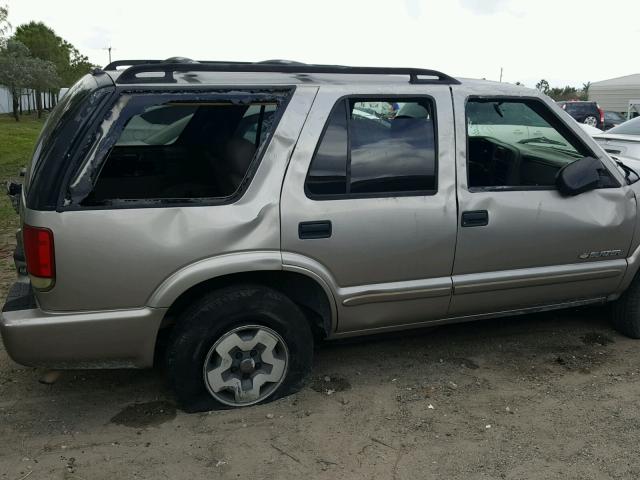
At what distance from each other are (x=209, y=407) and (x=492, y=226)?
1872mm

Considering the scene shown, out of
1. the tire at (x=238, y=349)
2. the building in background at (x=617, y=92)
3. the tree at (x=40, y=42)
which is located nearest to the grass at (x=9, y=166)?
the tire at (x=238, y=349)

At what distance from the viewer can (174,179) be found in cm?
409

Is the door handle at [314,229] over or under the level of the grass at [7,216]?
over

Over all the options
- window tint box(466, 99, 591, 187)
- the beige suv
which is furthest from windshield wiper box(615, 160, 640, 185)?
window tint box(466, 99, 591, 187)

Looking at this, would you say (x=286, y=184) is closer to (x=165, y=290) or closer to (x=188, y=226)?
(x=188, y=226)

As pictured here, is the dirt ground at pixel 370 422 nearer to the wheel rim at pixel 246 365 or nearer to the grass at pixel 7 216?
the wheel rim at pixel 246 365

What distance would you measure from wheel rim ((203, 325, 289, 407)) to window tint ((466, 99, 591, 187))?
4.88ft

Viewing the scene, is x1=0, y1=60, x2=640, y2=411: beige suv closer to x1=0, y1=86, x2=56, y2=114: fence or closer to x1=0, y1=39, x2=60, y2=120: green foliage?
→ x1=0, y1=39, x2=60, y2=120: green foliage

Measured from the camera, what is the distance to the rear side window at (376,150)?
3158 mm

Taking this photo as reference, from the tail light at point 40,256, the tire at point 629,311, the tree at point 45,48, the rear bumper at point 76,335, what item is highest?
the tree at point 45,48

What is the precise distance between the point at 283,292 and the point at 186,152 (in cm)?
145

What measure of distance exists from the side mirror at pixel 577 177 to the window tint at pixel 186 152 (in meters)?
1.78

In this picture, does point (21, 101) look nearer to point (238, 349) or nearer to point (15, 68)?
point (15, 68)

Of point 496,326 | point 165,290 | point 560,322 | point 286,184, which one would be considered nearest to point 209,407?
point 165,290
